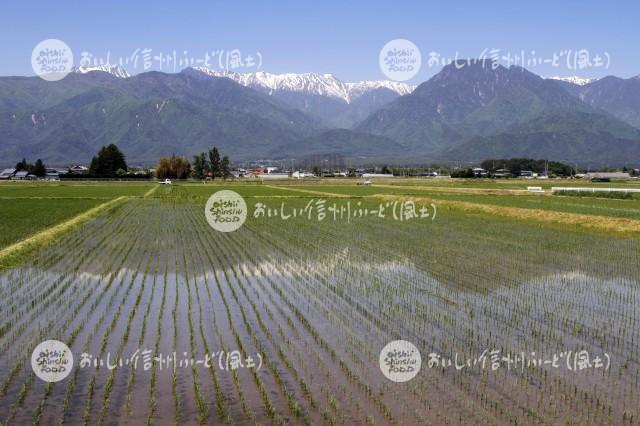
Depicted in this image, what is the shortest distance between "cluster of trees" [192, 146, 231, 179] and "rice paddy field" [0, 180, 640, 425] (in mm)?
113541

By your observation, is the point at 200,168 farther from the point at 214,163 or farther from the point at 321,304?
the point at 321,304

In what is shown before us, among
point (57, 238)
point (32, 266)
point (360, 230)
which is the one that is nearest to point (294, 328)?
point (32, 266)

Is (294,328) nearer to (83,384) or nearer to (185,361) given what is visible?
(185,361)

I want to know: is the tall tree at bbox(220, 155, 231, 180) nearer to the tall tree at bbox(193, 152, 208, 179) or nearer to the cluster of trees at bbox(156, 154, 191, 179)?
the tall tree at bbox(193, 152, 208, 179)

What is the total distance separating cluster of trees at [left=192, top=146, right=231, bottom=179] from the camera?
138750 mm

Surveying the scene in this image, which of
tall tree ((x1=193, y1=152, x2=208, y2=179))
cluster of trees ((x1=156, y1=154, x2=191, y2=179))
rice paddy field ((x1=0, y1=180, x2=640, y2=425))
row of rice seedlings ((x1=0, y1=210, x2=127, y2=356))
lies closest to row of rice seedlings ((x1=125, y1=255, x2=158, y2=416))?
rice paddy field ((x1=0, y1=180, x2=640, y2=425))

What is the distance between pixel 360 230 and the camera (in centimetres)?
3225

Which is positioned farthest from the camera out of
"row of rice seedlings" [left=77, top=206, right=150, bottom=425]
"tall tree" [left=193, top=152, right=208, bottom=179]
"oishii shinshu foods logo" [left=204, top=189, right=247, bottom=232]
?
"tall tree" [left=193, top=152, right=208, bottom=179]

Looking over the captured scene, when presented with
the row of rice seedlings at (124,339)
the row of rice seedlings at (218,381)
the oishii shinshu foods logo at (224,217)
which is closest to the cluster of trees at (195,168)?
the oishii shinshu foods logo at (224,217)

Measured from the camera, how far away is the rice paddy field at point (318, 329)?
26.8 ft

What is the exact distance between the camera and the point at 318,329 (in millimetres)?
12008

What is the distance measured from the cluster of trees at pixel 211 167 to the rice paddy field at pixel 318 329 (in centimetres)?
11354

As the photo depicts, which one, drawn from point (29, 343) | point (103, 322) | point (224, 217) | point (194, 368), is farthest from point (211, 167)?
point (194, 368)

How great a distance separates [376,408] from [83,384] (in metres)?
3.95
